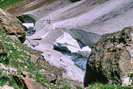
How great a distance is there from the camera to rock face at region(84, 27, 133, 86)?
624 inches

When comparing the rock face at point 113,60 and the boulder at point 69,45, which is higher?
the rock face at point 113,60

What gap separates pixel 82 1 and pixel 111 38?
23263 mm

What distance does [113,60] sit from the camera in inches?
650

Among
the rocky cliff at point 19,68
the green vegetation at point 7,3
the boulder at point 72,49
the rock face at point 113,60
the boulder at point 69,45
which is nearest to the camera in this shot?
the rocky cliff at point 19,68

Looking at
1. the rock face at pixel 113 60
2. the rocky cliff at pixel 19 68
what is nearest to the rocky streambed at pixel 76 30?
the rocky cliff at pixel 19 68

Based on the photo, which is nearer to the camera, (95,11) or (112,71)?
(112,71)

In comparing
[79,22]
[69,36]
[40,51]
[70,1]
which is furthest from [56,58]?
[70,1]

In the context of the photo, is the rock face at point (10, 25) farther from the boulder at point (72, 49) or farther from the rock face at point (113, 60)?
the rock face at point (113, 60)

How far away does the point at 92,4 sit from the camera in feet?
126

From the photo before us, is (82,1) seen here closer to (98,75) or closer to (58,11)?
(58,11)

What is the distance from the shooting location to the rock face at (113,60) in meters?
15.9

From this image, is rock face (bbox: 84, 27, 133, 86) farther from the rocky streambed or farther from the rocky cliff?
the rocky streambed

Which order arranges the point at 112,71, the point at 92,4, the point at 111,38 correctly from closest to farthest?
the point at 112,71
the point at 111,38
the point at 92,4

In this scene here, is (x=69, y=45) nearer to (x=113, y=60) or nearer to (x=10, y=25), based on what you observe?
(x=10, y=25)
